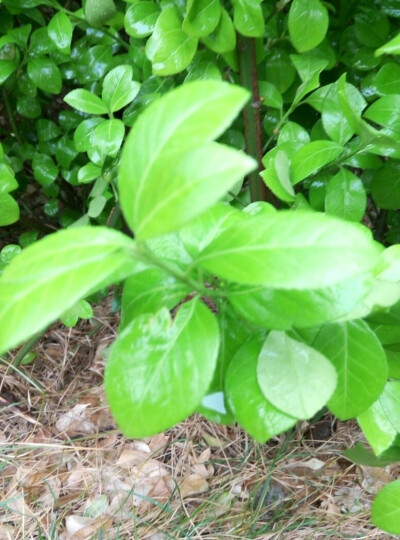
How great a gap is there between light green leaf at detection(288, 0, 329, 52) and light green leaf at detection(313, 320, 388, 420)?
1.39ft

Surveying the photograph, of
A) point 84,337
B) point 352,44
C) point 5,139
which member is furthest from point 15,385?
point 352,44

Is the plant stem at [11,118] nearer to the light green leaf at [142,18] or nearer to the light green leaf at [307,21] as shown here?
the light green leaf at [142,18]

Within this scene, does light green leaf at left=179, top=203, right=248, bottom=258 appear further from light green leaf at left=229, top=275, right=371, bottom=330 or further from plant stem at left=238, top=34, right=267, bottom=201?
plant stem at left=238, top=34, right=267, bottom=201

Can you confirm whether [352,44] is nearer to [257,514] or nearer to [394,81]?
[394,81]

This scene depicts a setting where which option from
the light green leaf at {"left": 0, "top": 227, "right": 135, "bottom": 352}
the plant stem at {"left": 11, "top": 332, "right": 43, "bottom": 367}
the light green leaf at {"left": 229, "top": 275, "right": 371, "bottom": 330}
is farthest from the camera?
the plant stem at {"left": 11, "top": 332, "right": 43, "bottom": 367}

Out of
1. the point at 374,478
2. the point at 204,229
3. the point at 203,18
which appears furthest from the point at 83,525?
the point at 203,18

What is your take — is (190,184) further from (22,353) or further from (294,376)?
(22,353)

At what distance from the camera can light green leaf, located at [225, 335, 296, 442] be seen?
1.50 ft

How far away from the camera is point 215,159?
0.31m

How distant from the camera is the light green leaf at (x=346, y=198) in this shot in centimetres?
72

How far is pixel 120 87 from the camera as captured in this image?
33.0 inches

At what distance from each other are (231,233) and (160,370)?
11cm

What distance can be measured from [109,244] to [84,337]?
105cm

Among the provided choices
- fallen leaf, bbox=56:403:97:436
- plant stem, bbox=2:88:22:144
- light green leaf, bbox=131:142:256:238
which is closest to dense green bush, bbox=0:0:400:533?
light green leaf, bbox=131:142:256:238
